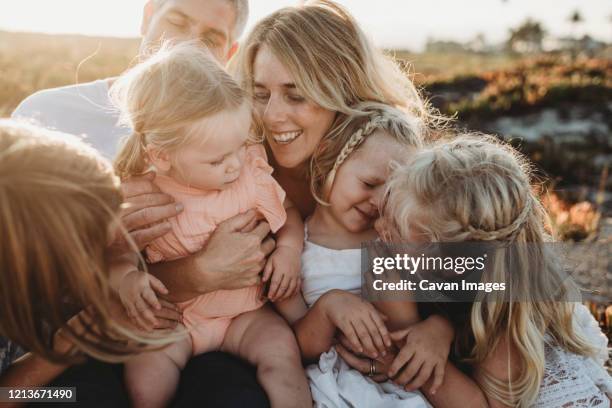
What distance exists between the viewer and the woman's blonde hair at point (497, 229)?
237 centimetres

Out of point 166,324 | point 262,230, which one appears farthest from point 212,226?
point 166,324

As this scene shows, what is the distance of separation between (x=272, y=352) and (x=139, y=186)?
3.11 feet

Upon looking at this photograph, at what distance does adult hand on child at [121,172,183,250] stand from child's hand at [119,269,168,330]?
190 mm

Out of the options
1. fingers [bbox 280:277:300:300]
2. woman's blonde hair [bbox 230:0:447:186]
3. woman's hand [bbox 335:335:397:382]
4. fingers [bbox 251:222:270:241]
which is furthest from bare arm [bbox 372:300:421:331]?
woman's blonde hair [bbox 230:0:447:186]

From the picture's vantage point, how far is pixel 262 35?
10.6 feet

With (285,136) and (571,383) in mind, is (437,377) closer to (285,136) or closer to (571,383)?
(571,383)

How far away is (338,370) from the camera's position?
2.64 metres

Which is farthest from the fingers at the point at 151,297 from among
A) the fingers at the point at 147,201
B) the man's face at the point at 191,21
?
the man's face at the point at 191,21

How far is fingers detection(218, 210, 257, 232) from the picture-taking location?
2699 mm

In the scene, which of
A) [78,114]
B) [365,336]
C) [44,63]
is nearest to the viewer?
[365,336]

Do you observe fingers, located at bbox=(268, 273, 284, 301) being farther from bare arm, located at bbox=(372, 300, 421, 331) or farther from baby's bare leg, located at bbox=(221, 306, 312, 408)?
bare arm, located at bbox=(372, 300, 421, 331)

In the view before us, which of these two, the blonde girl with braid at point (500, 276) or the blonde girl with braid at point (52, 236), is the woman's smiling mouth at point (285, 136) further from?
the blonde girl with braid at point (52, 236)

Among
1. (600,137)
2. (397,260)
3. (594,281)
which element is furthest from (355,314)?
(600,137)

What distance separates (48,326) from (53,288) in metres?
0.32
